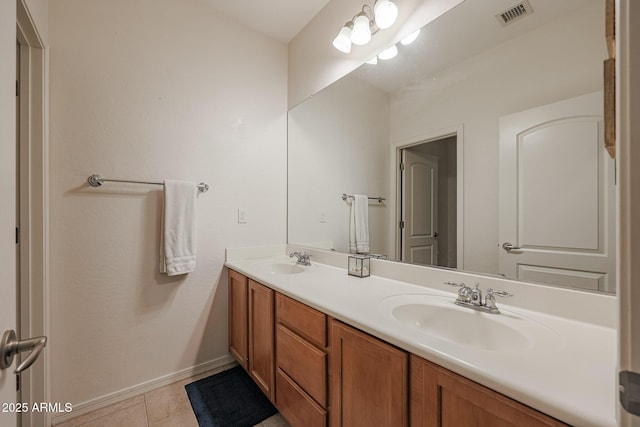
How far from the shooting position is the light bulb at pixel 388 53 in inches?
57.0

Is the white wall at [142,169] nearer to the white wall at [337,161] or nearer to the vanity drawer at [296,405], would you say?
the white wall at [337,161]

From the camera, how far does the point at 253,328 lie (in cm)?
159

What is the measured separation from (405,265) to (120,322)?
5.56 ft

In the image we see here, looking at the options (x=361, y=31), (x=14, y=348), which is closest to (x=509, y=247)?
(x=361, y=31)

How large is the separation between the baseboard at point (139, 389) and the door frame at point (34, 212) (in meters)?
0.13

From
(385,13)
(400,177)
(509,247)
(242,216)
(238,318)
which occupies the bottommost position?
(238,318)

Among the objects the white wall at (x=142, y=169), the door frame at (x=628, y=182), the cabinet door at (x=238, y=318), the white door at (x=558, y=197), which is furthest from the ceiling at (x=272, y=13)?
→ the door frame at (x=628, y=182)

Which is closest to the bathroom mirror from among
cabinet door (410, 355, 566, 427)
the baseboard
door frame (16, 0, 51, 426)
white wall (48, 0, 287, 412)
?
cabinet door (410, 355, 566, 427)

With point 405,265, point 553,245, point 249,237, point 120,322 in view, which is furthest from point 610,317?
point 120,322

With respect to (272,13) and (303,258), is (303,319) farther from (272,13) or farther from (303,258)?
(272,13)

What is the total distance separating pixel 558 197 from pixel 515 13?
724 millimetres

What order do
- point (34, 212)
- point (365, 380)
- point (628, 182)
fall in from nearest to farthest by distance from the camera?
point (628, 182) → point (365, 380) → point (34, 212)

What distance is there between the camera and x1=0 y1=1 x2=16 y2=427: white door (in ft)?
1.65

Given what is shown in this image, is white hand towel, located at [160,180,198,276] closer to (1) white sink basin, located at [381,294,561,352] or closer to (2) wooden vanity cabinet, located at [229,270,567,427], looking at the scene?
(2) wooden vanity cabinet, located at [229,270,567,427]
